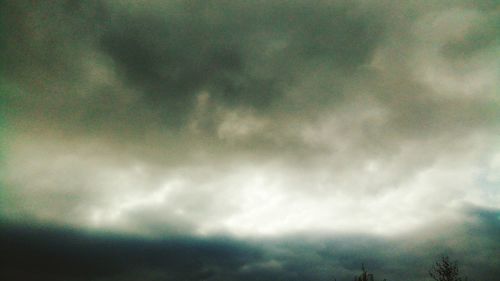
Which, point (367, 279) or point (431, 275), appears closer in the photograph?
point (431, 275)

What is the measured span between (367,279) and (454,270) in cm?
937

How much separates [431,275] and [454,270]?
2.51 m

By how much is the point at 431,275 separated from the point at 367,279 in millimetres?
7006

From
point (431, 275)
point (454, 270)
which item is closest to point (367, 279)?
point (431, 275)

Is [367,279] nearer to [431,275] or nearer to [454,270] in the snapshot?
[431,275]

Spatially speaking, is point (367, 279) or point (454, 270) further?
point (367, 279)

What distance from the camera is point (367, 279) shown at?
3550 cm

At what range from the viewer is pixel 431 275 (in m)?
32.3
